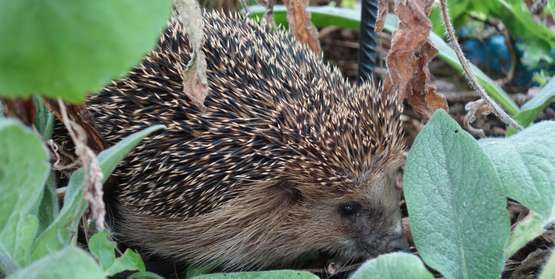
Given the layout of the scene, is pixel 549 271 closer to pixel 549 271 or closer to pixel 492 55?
pixel 549 271

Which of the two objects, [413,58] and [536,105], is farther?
[536,105]

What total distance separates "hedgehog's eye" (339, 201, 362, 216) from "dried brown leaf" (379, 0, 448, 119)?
18.7 inches

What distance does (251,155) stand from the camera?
2.79m

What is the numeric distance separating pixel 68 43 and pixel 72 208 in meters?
0.72

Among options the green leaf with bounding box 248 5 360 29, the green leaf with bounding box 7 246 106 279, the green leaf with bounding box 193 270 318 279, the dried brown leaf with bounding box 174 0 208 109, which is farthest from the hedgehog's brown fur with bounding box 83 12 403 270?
the green leaf with bounding box 7 246 106 279

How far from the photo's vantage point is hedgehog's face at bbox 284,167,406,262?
3051 millimetres

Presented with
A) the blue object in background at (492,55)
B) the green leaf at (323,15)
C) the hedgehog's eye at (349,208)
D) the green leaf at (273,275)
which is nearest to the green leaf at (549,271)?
the green leaf at (273,275)

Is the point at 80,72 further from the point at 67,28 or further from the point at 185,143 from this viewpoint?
the point at 185,143

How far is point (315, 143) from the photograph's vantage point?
282 centimetres

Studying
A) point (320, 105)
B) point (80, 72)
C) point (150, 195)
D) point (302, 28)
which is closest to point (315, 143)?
point (320, 105)

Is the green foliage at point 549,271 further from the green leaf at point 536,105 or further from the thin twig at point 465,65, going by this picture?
the green leaf at point 536,105

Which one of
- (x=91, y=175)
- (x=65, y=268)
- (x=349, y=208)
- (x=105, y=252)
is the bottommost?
(x=349, y=208)

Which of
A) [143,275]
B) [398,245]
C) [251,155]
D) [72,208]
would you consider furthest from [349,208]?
[72,208]

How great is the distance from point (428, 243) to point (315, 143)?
0.69 meters
